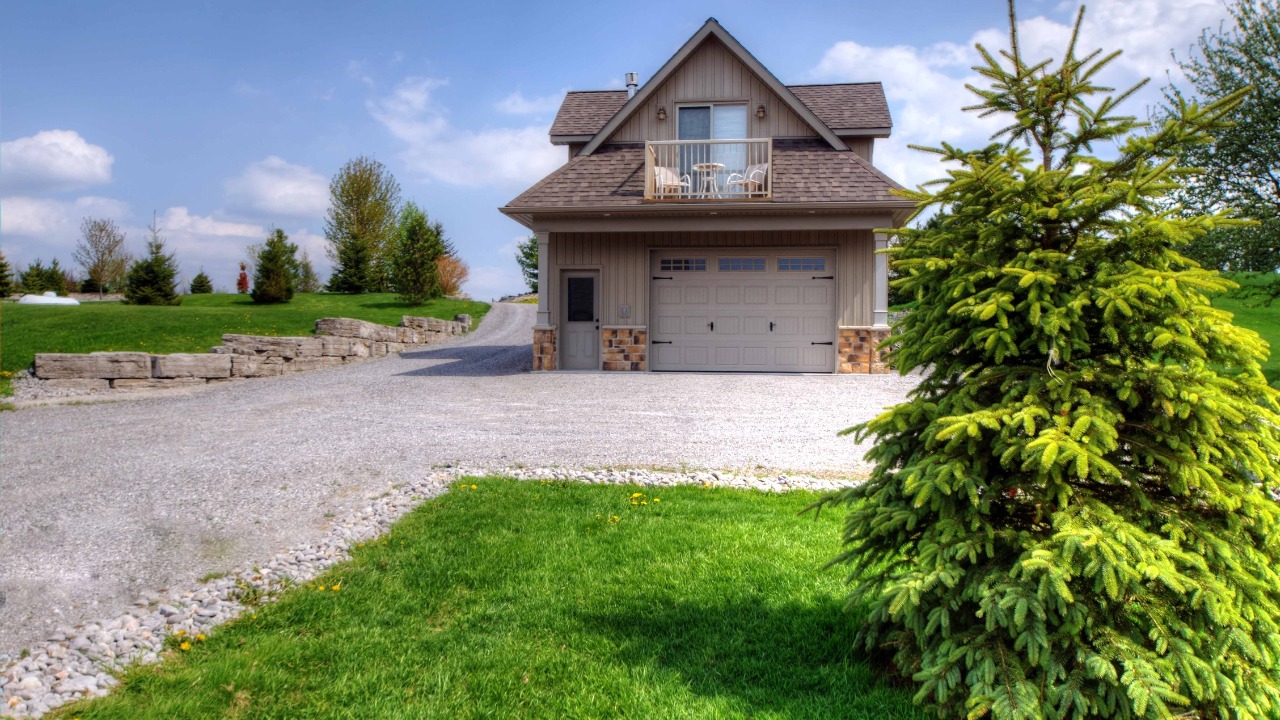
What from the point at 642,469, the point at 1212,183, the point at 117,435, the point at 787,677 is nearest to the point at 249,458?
the point at 117,435

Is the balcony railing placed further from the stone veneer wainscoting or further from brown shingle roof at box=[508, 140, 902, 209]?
the stone veneer wainscoting

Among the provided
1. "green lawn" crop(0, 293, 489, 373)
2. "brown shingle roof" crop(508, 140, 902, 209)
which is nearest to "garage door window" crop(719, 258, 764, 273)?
"brown shingle roof" crop(508, 140, 902, 209)

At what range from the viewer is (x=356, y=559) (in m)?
5.20

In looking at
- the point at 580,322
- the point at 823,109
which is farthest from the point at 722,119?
the point at 580,322

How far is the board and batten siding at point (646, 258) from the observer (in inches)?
595

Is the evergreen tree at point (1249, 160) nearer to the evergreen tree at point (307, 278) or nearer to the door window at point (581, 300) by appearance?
the door window at point (581, 300)

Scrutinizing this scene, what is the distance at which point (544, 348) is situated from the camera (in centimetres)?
1520

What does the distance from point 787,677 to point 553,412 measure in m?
7.28

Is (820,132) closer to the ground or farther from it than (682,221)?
farther from it

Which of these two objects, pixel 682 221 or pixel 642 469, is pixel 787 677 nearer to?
pixel 642 469

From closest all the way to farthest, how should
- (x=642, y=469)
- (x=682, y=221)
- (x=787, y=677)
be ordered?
(x=787, y=677), (x=642, y=469), (x=682, y=221)

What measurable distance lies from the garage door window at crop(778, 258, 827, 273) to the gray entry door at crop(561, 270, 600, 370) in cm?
386

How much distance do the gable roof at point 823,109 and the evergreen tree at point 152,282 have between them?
569 inches

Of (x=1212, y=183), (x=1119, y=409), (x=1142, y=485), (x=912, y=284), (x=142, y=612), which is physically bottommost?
(x=142, y=612)
